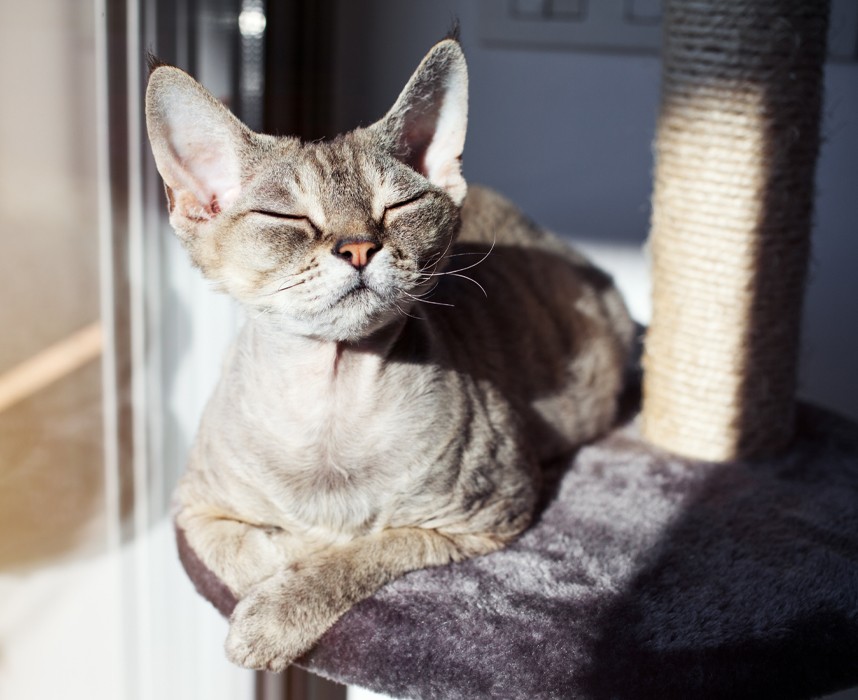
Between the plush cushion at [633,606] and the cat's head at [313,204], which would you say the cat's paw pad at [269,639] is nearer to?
the plush cushion at [633,606]

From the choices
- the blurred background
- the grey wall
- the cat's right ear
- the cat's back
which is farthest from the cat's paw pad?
the grey wall

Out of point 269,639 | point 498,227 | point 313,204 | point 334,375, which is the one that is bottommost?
point 269,639

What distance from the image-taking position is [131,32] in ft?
5.29

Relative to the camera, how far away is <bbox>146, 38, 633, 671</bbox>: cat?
3.33ft

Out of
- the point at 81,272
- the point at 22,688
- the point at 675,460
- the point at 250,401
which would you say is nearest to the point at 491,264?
the point at 675,460

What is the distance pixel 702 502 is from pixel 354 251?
2.33ft

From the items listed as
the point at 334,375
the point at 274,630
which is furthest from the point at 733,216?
the point at 274,630

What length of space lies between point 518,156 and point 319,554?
4.60 feet

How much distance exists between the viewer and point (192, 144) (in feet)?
3.40

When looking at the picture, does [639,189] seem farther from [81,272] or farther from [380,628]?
[380,628]

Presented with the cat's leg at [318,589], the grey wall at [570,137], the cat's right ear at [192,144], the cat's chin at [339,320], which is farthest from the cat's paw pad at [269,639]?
the grey wall at [570,137]

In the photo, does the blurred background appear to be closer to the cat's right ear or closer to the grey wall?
the grey wall

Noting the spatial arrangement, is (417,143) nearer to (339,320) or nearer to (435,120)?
(435,120)

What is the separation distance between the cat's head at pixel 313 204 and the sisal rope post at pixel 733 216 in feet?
1.63
